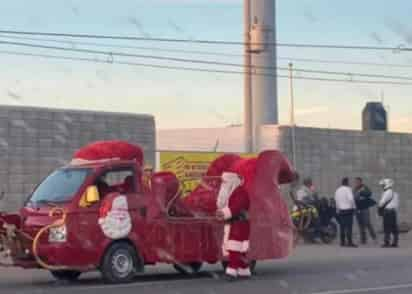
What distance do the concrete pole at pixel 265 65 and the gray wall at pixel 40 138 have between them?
10583mm

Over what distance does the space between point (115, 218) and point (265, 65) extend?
72.9 ft

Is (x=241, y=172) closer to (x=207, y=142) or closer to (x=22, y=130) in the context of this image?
(x=22, y=130)

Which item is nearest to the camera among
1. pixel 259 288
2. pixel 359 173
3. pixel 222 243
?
pixel 259 288

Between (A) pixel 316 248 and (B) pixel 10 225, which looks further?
(A) pixel 316 248

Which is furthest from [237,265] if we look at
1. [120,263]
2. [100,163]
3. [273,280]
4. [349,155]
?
[349,155]

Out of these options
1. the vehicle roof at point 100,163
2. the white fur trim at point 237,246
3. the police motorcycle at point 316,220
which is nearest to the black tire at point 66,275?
the vehicle roof at point 100,163

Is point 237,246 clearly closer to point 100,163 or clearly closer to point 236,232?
point 236,232

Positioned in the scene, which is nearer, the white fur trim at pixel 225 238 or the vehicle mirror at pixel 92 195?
the vehicle mirror at pixel 92 195

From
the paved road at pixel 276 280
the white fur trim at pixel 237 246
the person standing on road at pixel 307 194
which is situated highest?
the person standing on road at pixel 307 194

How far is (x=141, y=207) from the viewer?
1809 centimetres

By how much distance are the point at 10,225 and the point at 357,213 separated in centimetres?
1454

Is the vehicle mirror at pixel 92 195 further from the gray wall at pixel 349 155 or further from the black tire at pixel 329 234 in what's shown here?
the gray wall at pixel 349 155

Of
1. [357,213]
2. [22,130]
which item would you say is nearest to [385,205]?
[357,213]

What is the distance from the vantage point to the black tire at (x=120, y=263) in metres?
17.6
